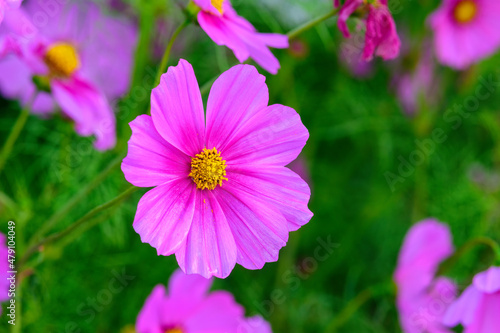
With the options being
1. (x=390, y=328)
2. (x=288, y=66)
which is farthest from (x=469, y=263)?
(x=288, y=66)

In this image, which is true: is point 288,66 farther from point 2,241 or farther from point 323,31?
point 2,241

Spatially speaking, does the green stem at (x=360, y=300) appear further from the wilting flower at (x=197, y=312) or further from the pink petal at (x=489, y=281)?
the pink petal at (x=489, y=281)

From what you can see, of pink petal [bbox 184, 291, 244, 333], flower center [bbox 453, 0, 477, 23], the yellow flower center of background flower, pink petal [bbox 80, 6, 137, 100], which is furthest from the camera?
flower center [bbox 453, 0, 477, 23]

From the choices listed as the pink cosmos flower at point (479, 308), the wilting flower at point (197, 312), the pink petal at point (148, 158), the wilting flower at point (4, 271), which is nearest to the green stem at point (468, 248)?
the pink cosmos flower at point (479, 308)

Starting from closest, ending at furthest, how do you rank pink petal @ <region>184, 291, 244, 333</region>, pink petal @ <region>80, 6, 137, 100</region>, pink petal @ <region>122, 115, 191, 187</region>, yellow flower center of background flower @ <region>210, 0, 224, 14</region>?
pink petal @ <region>122, 115, 191, 187</region> → yellow flower center of background flower @ <region>210, 0, 224, 14</region> → pink petal @ <region>184, 291, 244, 333</region> → pink petal @ <region>80, 6, 137, 100</region>

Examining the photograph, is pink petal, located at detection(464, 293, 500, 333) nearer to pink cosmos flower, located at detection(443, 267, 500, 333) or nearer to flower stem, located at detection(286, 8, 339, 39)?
pink cosmos flower, located at detection(443, 267, 500, 333)

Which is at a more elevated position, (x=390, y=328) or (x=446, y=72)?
(x=446, y=72)

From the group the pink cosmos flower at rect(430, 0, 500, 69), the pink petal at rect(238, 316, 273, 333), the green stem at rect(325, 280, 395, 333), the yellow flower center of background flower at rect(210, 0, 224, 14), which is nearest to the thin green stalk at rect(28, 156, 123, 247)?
the yellow flower center of background flower at rect(210, 0, 224, 14)
